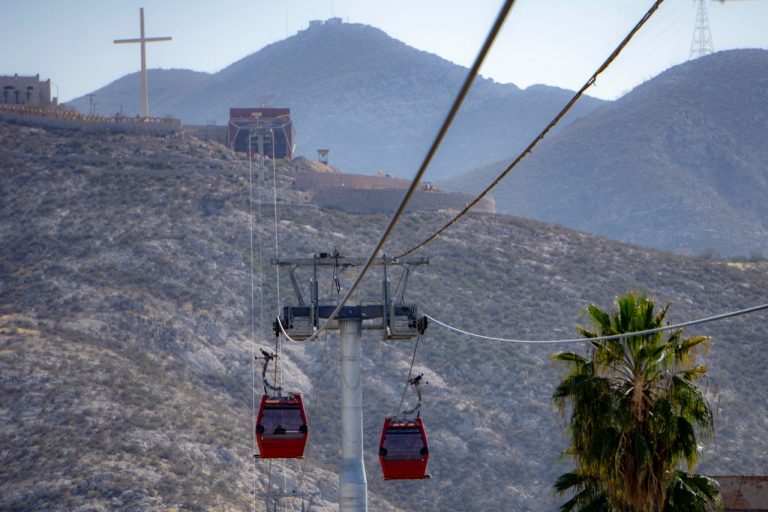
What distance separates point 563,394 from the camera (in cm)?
2591

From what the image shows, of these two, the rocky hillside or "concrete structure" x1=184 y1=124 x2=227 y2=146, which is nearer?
the rocky hillside

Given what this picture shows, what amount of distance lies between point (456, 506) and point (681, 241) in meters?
97.7

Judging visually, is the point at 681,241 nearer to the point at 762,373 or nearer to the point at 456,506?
the point at 762,373

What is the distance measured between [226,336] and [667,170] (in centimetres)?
10825

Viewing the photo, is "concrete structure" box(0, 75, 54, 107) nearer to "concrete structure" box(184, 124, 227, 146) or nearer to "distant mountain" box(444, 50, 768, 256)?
"concrete structure" box(184, 124, 227, 146)

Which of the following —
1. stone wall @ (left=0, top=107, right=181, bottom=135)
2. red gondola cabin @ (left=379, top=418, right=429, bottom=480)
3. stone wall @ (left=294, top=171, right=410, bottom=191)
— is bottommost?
red gondola cabin @ (left=379, top=418, right=429, bottom=480)

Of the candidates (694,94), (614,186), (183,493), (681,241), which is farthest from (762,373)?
(694,94)

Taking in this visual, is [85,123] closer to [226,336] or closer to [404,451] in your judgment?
[226,336]

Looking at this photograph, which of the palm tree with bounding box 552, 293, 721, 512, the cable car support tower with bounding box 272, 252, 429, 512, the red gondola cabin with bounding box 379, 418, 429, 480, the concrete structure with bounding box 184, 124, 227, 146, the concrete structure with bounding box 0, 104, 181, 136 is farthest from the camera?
the concrete structure with bounding box 184, 124, 227, 146

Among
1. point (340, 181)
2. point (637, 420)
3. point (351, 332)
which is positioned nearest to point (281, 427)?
point (351, 332)

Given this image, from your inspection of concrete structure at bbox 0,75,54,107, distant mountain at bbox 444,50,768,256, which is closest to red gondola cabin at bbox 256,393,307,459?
concrete structure at bbox 0,75,54,107

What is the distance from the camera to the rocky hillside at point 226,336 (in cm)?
5928

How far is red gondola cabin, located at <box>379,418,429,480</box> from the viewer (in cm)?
2584

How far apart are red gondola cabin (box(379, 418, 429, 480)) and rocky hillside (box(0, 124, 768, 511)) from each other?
84.0 ft
